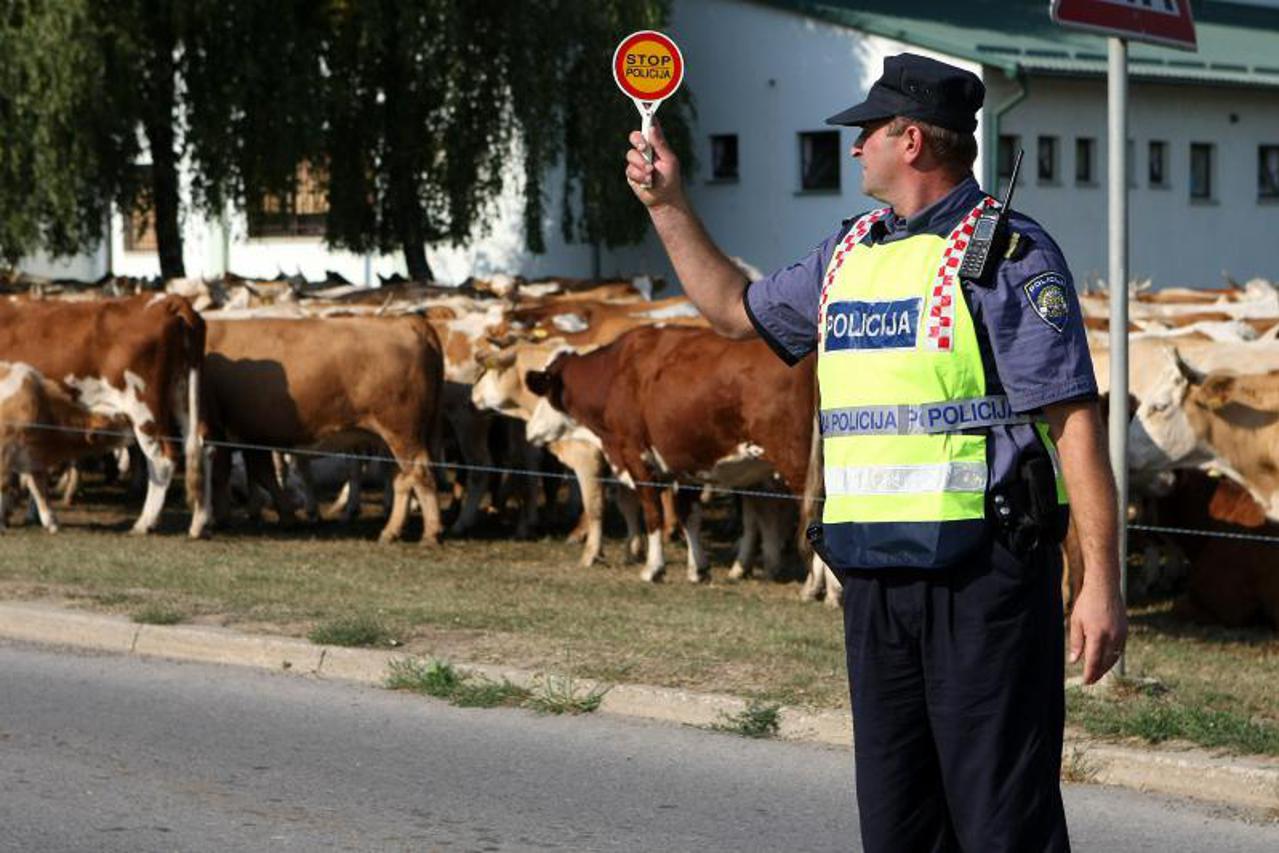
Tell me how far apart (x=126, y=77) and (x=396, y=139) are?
5561 millimetres

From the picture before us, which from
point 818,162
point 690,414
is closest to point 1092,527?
point 690,414

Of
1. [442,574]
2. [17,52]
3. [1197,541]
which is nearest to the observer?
[1197,541]

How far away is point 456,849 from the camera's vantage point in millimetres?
7184

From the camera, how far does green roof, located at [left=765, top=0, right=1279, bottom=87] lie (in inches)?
1594

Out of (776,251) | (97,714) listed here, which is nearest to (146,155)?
(776,251)

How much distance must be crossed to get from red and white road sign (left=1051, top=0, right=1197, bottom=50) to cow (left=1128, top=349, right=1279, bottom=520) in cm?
337

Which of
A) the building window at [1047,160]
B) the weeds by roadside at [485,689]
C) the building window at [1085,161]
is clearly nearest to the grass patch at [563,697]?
the weeds by roadside at [485,689]

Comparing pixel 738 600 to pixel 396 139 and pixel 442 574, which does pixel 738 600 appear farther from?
pixel 396 139

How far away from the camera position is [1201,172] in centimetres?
4625

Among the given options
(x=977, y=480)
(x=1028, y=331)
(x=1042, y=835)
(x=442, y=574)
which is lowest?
(x=442, y=574)

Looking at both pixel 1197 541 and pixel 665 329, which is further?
pixel 665 329

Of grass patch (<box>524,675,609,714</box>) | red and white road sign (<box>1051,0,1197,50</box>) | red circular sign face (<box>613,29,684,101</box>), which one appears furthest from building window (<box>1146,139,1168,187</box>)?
red circular sign face (<box>613,29,684,101</box>)

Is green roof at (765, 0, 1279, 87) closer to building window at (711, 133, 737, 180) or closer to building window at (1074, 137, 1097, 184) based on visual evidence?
building window at (1074, 137, 1097, 184)

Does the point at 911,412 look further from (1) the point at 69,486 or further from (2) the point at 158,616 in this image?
(1) the point at 69,486
